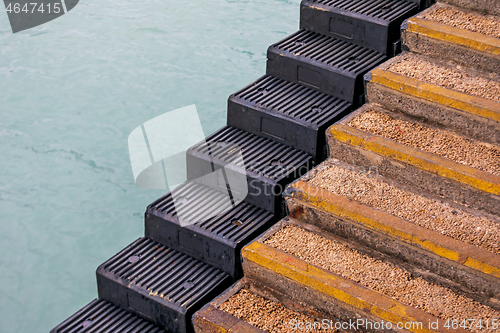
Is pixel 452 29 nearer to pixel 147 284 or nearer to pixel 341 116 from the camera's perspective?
pixel 341 116

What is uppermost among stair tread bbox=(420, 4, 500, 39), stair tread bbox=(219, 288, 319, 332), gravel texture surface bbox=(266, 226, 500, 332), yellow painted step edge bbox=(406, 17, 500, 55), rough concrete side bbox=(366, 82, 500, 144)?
stair tread bbox=(420, 4, 500, 39)

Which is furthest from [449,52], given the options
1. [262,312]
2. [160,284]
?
[160,284]

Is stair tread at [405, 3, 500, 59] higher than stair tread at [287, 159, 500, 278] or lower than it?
higher

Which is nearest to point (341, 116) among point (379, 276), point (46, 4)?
point (379, 276)

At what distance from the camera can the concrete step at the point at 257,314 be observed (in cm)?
254

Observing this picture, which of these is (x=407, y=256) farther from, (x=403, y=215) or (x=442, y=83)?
(x=442, y=83)

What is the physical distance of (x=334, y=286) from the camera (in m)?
2.51

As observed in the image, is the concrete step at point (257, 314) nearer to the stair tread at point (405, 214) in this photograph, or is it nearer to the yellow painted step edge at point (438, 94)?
the stair tread at point (405, 214)

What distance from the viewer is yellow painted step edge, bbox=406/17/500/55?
311 cm

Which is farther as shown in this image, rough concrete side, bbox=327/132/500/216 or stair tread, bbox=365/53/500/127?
stair tread, bbox=365/53/500/127

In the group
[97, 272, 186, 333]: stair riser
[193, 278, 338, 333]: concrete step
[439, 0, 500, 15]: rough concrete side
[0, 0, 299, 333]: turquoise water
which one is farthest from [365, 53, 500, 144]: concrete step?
[0, 0, 299, 333]: turquoise water

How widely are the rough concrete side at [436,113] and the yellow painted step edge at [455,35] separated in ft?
1.47

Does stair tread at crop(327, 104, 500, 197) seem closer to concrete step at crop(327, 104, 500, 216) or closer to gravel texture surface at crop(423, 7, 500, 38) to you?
concrete step at crop(327, 104, 500, 216)

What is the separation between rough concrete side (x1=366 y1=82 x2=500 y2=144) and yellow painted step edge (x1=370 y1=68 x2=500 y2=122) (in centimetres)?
2
